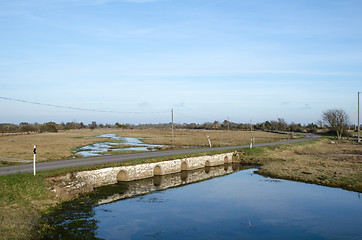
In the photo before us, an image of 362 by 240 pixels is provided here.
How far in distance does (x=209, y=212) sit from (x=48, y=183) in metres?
9.50

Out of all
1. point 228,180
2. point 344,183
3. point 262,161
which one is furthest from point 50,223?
point 262,161

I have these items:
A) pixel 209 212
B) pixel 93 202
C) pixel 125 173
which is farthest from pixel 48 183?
pixel 209 212

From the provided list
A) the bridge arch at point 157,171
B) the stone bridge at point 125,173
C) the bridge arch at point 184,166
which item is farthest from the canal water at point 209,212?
the bridge arch at point 184,166

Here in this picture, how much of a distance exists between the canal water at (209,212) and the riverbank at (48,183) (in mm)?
1037

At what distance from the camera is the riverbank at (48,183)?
12164mm

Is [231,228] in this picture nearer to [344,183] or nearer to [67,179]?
[67,179]

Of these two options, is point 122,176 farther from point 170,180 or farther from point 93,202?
point 93,202

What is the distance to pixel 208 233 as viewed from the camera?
13719mm

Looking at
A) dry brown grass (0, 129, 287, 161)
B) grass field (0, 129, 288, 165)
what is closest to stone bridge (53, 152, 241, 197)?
grass field (0, 129, 288, 165)

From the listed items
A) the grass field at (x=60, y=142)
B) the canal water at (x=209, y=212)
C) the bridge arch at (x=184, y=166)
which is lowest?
the canal water at (x=209, y=212)

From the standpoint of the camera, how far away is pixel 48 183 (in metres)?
16.7

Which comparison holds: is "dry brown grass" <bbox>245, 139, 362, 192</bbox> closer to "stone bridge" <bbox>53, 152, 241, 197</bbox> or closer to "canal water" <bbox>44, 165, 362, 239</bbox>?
"canal water" <bbox>44, 165, 362, 239</bbox>

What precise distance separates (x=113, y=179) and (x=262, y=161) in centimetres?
2130

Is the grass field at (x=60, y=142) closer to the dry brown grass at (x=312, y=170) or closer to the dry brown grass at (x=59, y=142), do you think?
the dry brown grass at (x=59, y=142)
